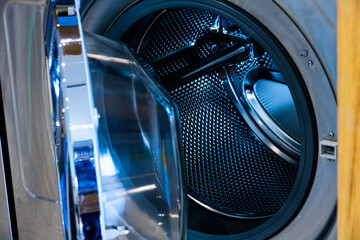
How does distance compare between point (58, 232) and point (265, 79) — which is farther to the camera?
point (265, 79)

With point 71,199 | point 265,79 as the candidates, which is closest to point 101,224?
point 71,199

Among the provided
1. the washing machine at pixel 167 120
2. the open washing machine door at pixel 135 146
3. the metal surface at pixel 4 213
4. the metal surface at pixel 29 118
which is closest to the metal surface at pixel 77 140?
the washing machine at pixel 167 120

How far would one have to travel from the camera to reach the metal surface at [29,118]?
1.20 meters

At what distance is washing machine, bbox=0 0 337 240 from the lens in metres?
0.86

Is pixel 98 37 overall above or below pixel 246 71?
above

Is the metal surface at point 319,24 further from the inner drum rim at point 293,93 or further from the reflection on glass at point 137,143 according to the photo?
the reflection on glass at point 137,143

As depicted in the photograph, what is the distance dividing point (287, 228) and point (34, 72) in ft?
2.38

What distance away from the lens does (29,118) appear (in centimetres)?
124

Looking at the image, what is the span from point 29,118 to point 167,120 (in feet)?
1.17

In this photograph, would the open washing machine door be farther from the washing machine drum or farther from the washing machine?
the washing machine drum

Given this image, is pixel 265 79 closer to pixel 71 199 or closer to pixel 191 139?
pixel 191 139

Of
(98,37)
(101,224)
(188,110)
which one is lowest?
(101,224)

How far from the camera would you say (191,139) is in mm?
1562

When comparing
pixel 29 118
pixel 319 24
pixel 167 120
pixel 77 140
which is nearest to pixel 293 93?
pixel 319 24
